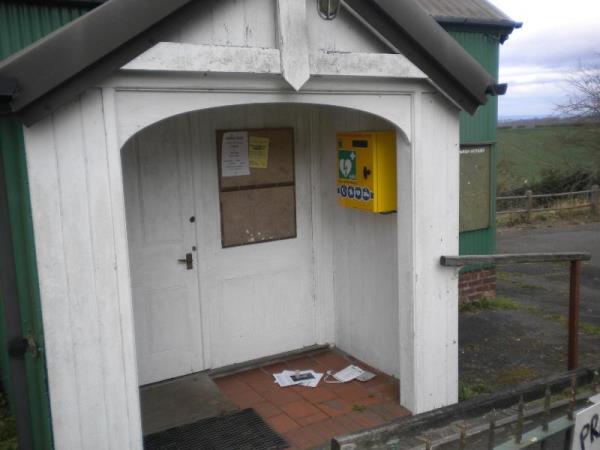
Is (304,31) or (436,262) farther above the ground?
(304,31)

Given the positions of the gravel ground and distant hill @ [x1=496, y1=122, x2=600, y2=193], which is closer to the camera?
the gravel ground

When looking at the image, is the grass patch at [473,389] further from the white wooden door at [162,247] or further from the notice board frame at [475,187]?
the notice board frame at [475,187]

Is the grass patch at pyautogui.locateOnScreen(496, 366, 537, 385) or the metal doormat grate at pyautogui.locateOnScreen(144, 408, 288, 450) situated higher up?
the metal doormat grate at pyautogui.locateOnScreen(144, 408, 288, 450)

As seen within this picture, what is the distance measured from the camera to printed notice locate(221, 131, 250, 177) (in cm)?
505

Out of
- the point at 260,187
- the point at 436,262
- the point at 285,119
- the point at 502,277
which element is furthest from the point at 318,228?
the point at 502,277

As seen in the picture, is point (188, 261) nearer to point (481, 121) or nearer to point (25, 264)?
point (25, 264)

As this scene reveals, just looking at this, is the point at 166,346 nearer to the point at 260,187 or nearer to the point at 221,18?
the point at 260,187

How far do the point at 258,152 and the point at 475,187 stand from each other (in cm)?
338

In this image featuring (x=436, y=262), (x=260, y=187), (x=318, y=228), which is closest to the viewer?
(x=436, y=262)

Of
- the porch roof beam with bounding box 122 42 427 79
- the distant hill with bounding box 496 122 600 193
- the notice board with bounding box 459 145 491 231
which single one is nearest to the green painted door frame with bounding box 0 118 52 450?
the porch roof beam with bounding box 122 42 427 79

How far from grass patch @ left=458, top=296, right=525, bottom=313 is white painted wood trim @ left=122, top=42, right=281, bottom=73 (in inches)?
195

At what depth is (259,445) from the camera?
13.4ft

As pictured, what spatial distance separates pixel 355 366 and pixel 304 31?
311 centimetres

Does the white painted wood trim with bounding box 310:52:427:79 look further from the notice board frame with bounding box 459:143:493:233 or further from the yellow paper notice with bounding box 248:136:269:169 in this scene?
the notice board frame with bounding box 459:143:493:233
